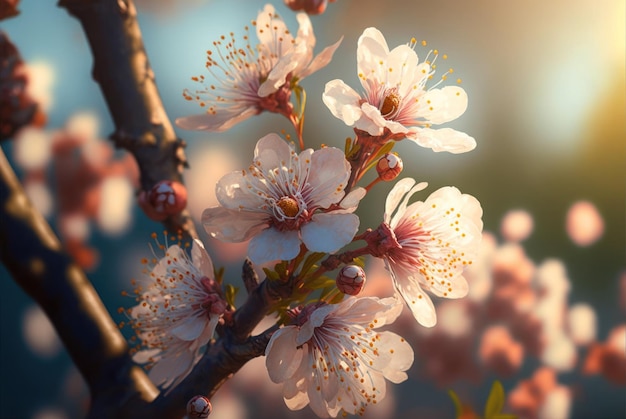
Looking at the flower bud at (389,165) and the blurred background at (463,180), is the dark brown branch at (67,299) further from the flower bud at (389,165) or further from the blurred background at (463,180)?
the flower bud at (389,165)

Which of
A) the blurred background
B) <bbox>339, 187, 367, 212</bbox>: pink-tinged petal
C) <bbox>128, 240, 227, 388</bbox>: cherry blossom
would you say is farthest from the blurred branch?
<bbox>339, 187, 367, 212</bbox>: pink-tinged petal

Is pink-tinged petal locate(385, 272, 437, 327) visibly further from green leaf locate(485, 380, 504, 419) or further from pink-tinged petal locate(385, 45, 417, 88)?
green leaf locate(485, 380, 504, 419)

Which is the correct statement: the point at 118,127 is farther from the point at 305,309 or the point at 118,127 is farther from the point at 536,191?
the point at 536,191

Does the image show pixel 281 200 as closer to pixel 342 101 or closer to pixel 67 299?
pixel 342 101

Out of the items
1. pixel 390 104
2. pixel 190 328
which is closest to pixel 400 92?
pixel 390 104

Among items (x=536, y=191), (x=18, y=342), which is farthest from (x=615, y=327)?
(x=18, y=342)
